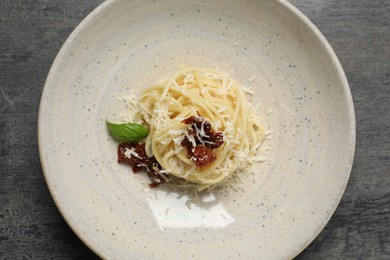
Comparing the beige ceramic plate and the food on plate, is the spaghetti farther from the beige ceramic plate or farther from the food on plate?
the beige ceramic plate

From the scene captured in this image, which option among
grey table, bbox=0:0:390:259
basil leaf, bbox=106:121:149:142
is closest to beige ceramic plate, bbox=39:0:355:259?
basil leaf, bbox=106:121:149:142

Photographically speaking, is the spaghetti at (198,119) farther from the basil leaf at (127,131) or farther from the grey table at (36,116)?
the grey table at (36,116)

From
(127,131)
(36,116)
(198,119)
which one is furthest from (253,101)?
(36,116)

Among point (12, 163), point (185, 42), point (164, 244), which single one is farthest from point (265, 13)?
A: point (12, 163)

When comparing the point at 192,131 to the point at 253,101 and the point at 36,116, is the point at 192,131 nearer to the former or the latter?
the point at 253,101

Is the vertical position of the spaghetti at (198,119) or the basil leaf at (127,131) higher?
the spaghetti at (198,119)

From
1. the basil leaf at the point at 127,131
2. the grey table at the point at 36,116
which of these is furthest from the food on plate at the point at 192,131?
the grey table at the point at 36,116

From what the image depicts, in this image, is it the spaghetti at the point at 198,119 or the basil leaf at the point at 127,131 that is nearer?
the spaghetti at the point at 198,119
